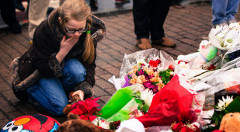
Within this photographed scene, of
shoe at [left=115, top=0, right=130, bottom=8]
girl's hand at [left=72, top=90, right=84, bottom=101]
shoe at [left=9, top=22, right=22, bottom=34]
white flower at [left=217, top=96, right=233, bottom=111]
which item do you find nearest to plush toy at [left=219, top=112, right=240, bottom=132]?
white flower at [left=217, top=96, right=233, bottom=111]

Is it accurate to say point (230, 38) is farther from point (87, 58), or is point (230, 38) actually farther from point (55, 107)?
point (55, 107)

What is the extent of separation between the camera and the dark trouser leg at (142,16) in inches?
162

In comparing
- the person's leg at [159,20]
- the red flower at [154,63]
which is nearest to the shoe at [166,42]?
the person's leg at [159,20]

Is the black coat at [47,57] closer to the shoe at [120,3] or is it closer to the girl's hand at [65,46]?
the girl's hand at [65,46]

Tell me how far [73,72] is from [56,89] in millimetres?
247

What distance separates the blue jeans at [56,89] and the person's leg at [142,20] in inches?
65.6

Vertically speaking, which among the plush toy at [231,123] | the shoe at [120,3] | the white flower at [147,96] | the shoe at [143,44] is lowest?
the shoe at [143,44]

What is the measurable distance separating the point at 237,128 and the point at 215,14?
9.66 feet

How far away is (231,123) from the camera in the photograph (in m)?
1.69

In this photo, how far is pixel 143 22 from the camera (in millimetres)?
4215

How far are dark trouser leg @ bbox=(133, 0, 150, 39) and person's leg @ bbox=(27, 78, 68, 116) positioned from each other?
1826 mm

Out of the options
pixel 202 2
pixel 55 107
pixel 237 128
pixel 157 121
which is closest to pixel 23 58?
pixel 55 107

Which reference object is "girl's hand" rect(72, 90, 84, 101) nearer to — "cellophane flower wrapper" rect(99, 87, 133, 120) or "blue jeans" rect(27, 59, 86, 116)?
"blue jeans" rect(27, 59, 86, 116)

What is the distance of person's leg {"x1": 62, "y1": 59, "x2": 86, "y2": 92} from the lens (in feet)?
9.03
